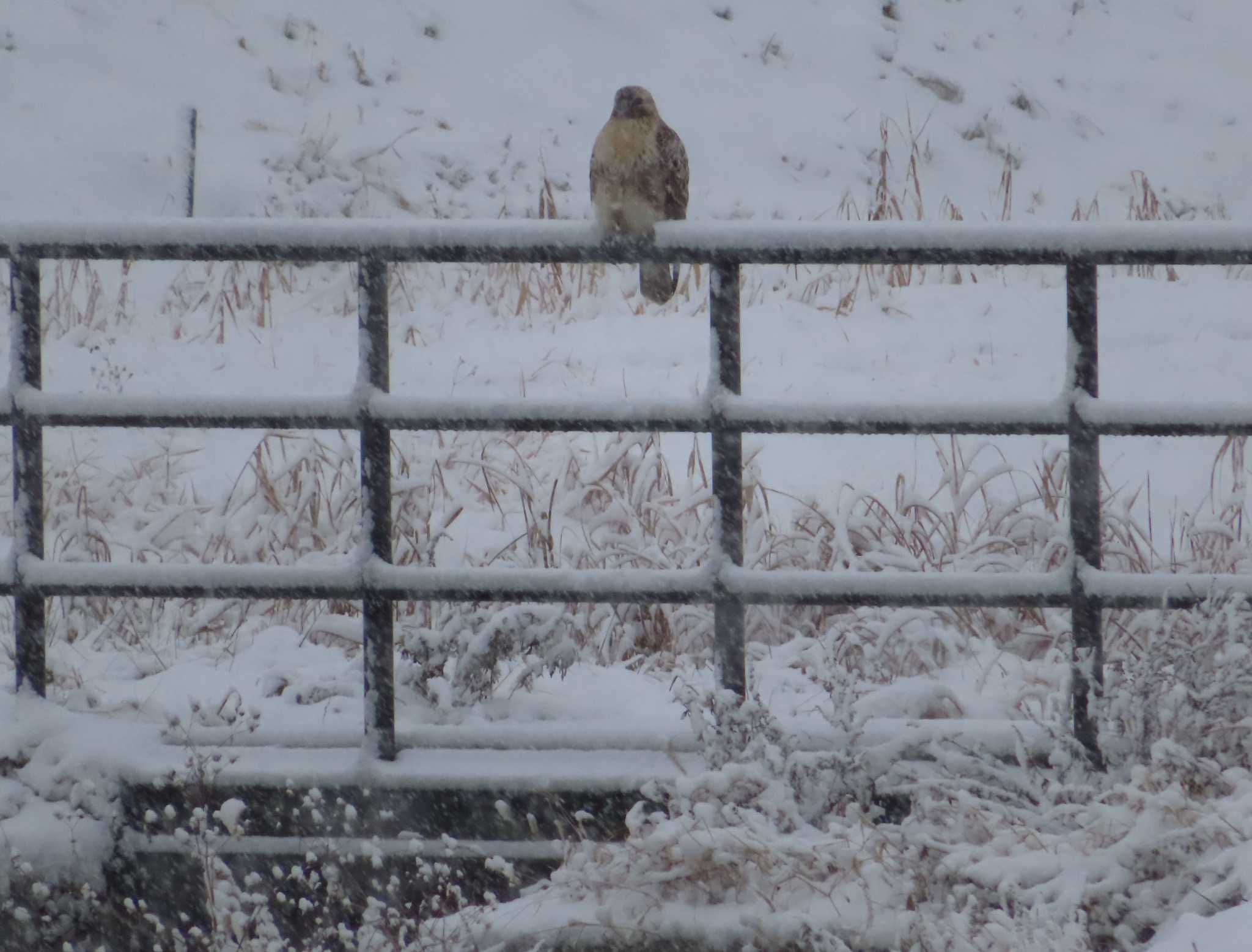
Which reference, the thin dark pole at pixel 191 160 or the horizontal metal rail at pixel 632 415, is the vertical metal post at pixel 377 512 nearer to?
the horizontal metal rail at pixel 632 415

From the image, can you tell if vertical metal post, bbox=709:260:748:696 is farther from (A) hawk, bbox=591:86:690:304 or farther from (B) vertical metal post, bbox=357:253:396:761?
(B) vertical metal post, bbox=357:253:396:761

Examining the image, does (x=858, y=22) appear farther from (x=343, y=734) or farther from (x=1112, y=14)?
(x=343, y=734)

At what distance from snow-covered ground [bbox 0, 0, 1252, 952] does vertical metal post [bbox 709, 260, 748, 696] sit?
19 centimetres

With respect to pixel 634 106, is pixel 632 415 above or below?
below

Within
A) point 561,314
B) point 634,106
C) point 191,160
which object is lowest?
point 561,314

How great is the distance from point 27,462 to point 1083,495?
1985mm

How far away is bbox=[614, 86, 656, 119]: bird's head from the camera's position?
10.6 ft

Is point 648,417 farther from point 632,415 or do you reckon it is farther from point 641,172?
point 641,172

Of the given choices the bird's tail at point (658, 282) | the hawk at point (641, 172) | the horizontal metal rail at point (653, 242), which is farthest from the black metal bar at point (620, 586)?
the bird's tail at point (658, 282)

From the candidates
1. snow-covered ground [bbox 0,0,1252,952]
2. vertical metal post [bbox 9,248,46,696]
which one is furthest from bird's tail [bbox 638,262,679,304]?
vertical metal post [bbox 9,248,46,696]

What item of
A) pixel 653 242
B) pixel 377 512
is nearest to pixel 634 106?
pixel 653 242

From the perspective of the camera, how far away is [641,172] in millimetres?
3074

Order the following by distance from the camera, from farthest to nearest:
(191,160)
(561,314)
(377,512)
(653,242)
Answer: (191,160)
(561,314)
(377,512)
(653,242)

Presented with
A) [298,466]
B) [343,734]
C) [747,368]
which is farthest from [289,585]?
[747,368]
